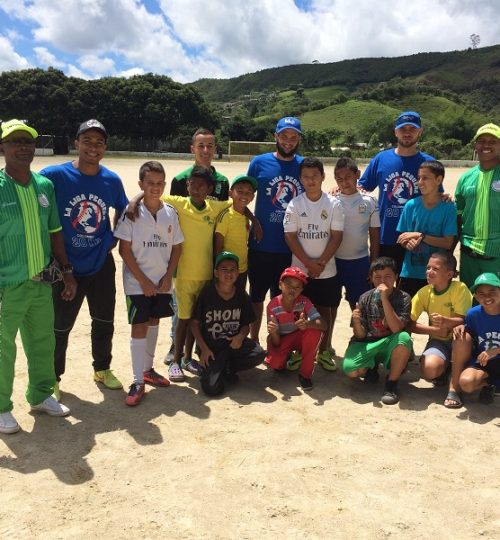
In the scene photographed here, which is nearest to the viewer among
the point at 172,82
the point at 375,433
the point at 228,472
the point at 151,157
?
the point at 228,472

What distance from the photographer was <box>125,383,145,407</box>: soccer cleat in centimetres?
430

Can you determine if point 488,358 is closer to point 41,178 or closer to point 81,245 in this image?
point 81,245

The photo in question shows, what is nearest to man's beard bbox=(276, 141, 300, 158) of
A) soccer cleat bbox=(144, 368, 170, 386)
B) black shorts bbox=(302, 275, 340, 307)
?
Answer: black shorts bbox=(302, 275, 340, 307)

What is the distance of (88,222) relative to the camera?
4230 millimetres

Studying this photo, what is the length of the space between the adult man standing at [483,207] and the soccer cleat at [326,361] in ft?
5.06

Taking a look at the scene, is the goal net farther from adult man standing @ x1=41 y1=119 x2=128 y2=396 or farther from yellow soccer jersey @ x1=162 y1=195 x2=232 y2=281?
adult man standing @ x1=41 y1=119 x2=128 y2=396

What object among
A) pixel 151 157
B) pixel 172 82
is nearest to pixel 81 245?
pixel 151 157

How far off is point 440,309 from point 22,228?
3515mm

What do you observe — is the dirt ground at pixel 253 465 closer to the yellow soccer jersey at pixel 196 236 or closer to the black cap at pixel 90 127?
the yellow soccer jersey at pixel 196 236

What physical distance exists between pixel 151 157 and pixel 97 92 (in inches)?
738

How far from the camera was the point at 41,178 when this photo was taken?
389 cm

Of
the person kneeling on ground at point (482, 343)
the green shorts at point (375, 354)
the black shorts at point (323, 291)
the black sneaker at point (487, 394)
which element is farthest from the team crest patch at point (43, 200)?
the black sneaker at point (487, 394)

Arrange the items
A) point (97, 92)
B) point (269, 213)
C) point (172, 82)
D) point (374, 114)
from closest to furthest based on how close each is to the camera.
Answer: point (269, 213)
point (97, 92)
point (172, 82)
point (374, 114)

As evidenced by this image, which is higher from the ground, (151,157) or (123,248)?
(151,157)
